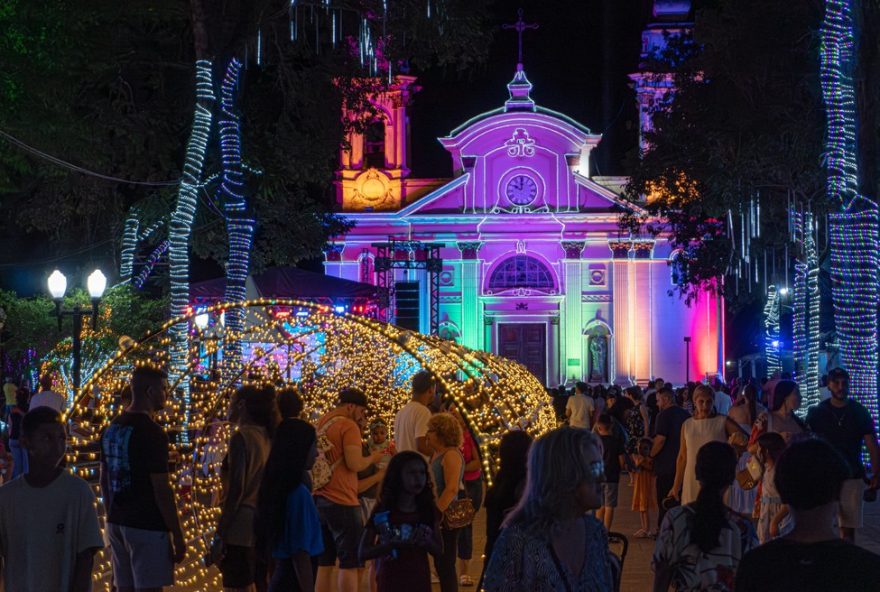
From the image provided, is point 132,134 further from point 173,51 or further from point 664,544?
point 664,544

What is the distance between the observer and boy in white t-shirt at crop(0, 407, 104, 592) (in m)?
5.83

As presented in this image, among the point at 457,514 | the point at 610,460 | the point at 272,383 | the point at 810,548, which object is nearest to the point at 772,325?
the point at 610,460

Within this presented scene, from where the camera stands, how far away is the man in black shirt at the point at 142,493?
7.37 meters

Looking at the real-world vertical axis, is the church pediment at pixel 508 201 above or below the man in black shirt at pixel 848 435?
above

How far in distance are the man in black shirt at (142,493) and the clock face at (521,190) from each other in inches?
1658

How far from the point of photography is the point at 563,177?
48.7m

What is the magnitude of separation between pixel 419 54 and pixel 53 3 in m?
9.47

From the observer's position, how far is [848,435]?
10688 mm

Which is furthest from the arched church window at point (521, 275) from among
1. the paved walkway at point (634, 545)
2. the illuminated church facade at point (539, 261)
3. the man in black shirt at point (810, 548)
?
the man in black shirt at point (810, 548)

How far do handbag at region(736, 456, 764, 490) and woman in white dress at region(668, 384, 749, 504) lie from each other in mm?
322

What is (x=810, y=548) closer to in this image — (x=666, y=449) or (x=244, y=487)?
(x=244, y=487)

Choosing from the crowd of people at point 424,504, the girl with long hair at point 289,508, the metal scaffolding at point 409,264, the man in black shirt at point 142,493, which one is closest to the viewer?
the crowd of people at point 424,504

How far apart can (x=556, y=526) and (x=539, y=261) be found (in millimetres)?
44914

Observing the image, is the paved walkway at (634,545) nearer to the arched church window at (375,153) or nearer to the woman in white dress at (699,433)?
the woman in white dress at (699,433)
